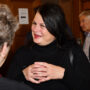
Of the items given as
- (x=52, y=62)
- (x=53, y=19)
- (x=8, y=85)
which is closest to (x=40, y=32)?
(x=53, y=19)

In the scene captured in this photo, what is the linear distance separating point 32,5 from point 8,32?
264 cm

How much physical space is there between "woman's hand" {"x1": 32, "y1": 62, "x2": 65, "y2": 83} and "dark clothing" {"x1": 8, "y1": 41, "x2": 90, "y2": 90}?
0.05 meters

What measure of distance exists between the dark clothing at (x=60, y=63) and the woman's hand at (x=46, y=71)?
5 cm

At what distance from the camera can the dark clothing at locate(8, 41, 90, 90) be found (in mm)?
1521

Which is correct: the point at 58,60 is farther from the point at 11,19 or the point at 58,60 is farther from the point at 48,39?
the point at 11,19

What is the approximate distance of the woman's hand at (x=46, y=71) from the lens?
149 centimetres

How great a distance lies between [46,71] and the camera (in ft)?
4.90

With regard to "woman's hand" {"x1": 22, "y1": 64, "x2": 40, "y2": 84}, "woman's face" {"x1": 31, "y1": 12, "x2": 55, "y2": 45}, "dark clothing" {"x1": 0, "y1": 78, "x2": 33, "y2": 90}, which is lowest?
"woman's hand" {"x1": 22, "y1": 64, "x2": 40, "y2": 84}

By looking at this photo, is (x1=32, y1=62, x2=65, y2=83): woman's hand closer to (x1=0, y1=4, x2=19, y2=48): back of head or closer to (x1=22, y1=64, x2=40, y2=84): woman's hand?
(x1=22, y1=64, x2=40, y2=84): woman's hand

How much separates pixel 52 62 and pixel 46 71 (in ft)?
0.38

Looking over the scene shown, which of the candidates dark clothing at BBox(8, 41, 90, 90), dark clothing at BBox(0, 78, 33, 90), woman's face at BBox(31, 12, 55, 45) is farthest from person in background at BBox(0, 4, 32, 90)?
dark clothing at BBox(8, 41, 90, 90)

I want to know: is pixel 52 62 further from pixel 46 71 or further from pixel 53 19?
pixel 53 19

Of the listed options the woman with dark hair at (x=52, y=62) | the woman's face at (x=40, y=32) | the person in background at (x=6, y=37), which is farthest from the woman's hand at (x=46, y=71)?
the person in background at (x=6, y=37)

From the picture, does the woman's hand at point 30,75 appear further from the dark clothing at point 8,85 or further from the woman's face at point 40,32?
the dark clothing at point 8,85
